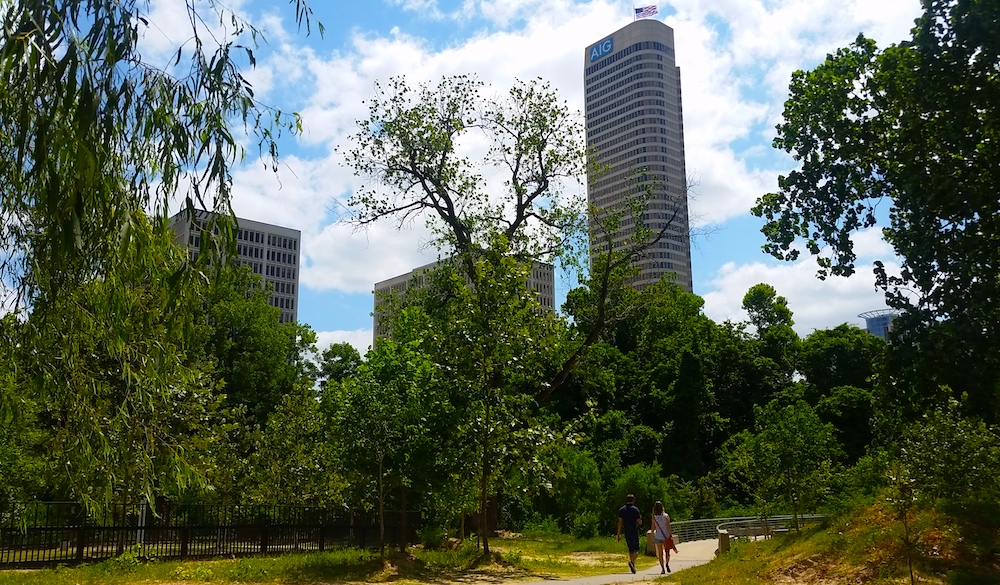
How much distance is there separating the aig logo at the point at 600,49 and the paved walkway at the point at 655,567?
139679 millimetres

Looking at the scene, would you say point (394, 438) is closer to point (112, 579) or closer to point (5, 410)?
point (112, 579)

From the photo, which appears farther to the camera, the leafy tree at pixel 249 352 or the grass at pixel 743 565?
the leafy tree at pixel 249 352

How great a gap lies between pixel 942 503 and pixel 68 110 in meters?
13.5

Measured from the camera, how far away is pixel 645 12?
148875 millimetres

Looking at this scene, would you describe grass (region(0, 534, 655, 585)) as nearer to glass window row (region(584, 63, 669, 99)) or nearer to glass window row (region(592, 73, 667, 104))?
glass window row (region(592, 73, 667, 104))

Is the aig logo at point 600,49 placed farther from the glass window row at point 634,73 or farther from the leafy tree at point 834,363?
the leafy tree at point 834,363

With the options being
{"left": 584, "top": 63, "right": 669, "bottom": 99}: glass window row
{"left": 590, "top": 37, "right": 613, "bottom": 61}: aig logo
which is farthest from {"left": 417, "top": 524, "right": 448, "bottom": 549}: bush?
{"left": 590, "top": 37, "right": 613, "bottom": 61}: aig logo

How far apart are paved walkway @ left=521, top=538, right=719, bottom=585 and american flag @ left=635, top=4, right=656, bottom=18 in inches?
5379

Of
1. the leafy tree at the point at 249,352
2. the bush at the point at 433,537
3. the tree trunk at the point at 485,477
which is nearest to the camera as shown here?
the tree trunk at the point at 485,477

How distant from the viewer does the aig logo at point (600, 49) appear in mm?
154250

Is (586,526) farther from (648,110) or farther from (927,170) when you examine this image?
(648,110)

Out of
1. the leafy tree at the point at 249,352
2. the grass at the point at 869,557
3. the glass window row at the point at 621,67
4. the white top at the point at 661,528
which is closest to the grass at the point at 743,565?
the grass at the point at 869,557

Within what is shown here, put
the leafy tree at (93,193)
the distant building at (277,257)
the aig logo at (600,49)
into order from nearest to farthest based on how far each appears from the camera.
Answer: the leafy tree at (93,193), the distant building at (277,257), the aig logo at (600,49)

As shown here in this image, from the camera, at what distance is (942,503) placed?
1295cm
